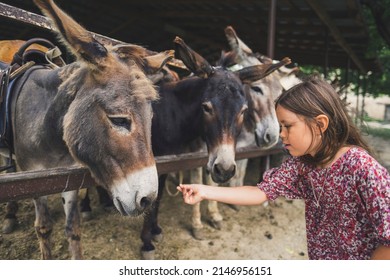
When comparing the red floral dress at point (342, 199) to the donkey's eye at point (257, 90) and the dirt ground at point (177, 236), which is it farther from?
the donkey's eye at point (257, 90)

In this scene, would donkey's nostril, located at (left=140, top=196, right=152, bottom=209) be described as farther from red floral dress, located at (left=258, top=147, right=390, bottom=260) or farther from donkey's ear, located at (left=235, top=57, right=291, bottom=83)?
donkey's ear, located at (left=235, top=57, right=291, bottom=83)

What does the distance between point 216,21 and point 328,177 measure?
20.4 feet

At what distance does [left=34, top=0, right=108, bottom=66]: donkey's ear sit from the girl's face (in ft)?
2.94

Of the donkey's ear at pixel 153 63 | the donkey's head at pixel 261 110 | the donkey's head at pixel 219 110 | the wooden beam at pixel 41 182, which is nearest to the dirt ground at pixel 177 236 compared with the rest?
the donkey's head at pixel 261 110

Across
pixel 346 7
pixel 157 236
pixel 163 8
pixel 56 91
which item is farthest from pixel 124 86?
pixel 163 8

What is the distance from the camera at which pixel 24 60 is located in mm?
2074

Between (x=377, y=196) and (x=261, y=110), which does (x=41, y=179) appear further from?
(x=261, y=110)

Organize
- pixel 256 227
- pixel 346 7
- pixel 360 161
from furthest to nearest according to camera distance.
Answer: pixel 346 7 → pixel 256 227 → pixel 360 161

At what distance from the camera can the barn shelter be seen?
5.16 metres

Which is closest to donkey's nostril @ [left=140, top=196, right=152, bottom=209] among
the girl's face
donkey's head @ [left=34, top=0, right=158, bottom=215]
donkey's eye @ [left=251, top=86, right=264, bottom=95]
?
donkey's head @ [left=34, top=0, right=158, bottom=215]

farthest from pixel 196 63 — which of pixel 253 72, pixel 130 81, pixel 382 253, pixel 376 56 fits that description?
pixel 376 56

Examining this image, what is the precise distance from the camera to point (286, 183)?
5.08ft

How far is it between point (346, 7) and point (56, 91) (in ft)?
15.7
